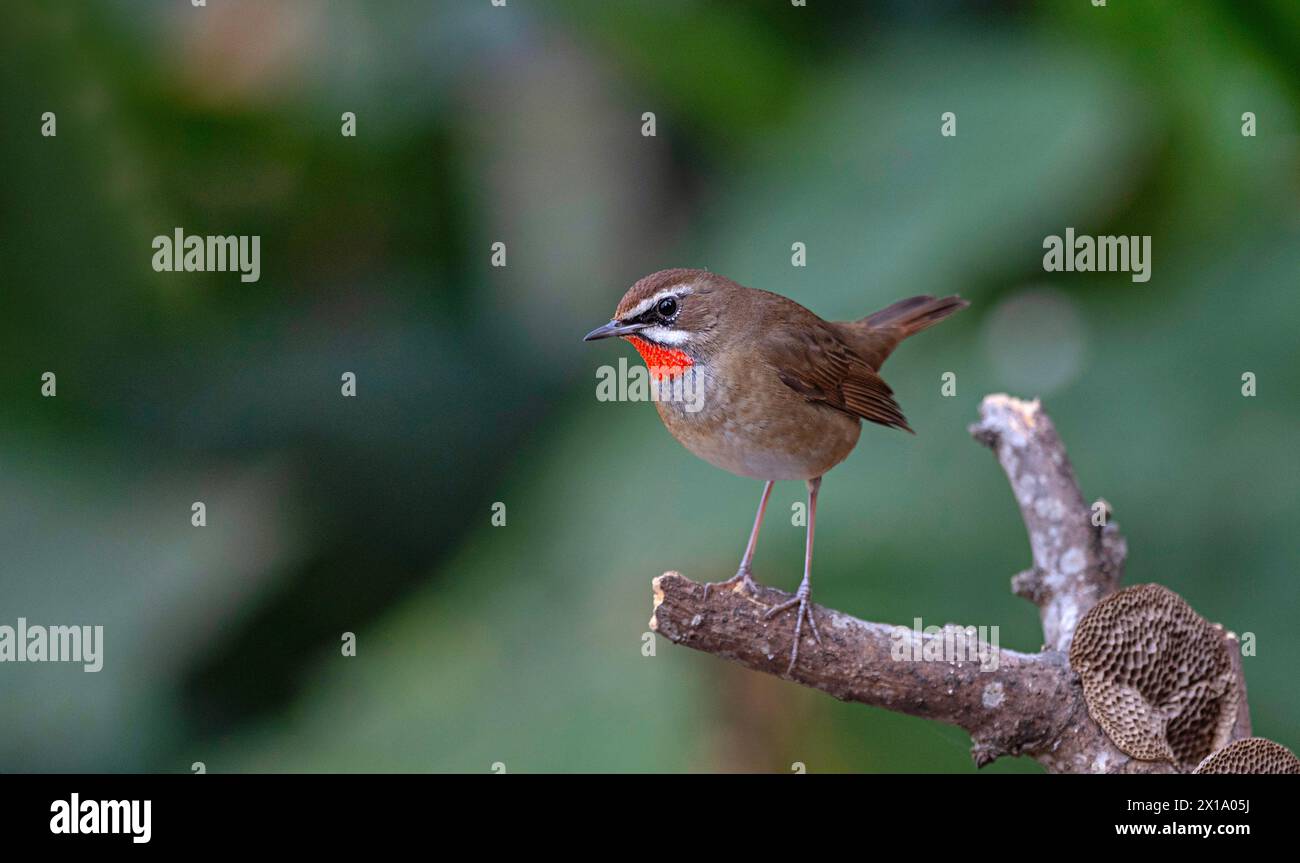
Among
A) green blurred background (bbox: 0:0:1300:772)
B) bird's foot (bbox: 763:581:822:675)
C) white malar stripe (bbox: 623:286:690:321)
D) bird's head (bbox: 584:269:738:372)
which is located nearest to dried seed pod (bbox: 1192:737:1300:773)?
bird's foot (bbox: 763:581:822:675)

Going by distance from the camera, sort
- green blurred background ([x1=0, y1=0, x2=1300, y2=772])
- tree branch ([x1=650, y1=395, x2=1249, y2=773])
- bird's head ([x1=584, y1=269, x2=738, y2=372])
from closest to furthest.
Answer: tree branch ([x1=650, y1=395, x2=1249, y2=773]) → bird's head ([x1=584, y1=269, x2=738, y2=372]) → green blurred background ([x1=0, y1=0, x2=1300, y2=772])

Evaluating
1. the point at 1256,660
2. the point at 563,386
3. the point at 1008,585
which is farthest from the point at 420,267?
the point at 1256,660

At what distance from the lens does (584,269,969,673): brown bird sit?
11.5 feet

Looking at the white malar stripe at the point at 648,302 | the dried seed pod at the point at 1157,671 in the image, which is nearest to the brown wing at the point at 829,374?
the white malar stripe at the point at 648,302

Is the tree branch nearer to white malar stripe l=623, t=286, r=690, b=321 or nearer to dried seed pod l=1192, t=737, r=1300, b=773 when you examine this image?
dried seed pod l=1192, t=737, r=1300, b=773

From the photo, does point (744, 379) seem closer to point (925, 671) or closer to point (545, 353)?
point (925, 671)

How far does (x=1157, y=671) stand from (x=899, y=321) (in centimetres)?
164

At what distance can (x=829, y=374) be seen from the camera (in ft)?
13.0

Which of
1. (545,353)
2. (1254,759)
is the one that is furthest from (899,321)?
(545,353)

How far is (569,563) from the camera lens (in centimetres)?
568

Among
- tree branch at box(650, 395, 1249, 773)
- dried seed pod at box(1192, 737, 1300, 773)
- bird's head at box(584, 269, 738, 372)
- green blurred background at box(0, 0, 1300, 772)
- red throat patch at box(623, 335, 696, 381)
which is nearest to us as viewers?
dried seed pod at box(1192, 737, 1300, 773)

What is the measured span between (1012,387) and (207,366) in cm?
429

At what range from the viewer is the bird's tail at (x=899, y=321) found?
14.9ft

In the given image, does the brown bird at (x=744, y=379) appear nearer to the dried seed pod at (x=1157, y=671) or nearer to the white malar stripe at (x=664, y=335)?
the white malar stripe at (x=664, y=335)
